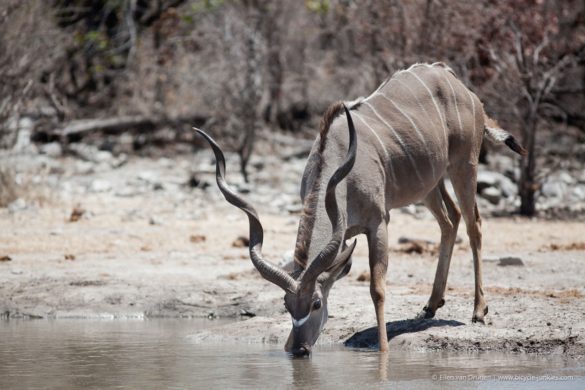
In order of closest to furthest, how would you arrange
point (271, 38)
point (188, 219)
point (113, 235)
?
point (113, 235) → point (188, 219) → point (271, 38)

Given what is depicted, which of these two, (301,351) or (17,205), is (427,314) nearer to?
(301,351)

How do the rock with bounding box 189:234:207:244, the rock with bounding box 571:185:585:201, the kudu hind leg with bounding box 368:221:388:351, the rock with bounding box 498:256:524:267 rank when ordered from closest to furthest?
the kudu hind leg with bounding box 368:221:388:351
the rock with bounding box 498:256:524:267
the rock with bounding box 189:234:207:244
the rock with bounding box 571:185:585:201

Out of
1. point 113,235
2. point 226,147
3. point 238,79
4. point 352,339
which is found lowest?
point 352,339

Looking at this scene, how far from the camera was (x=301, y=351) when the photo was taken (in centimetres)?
584

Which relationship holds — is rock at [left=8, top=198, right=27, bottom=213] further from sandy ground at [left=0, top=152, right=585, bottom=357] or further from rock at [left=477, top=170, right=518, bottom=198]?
rock at [left=477, top=170, right=518, bottom=198]

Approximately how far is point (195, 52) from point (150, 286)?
11617mm

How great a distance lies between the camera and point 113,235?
10.8 metres

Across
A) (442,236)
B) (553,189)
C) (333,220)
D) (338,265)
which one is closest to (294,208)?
(553,189)

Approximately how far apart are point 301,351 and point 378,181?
3.50 ft

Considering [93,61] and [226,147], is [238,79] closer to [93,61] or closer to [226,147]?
[226,147]

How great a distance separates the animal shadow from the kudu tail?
50.4 inches

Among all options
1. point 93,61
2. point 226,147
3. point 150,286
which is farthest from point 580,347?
point 93,61

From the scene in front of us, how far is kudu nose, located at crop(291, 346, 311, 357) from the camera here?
19.1 ft

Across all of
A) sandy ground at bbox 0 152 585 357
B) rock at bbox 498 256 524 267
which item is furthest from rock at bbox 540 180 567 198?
rock at bbox 498 256 524 267
